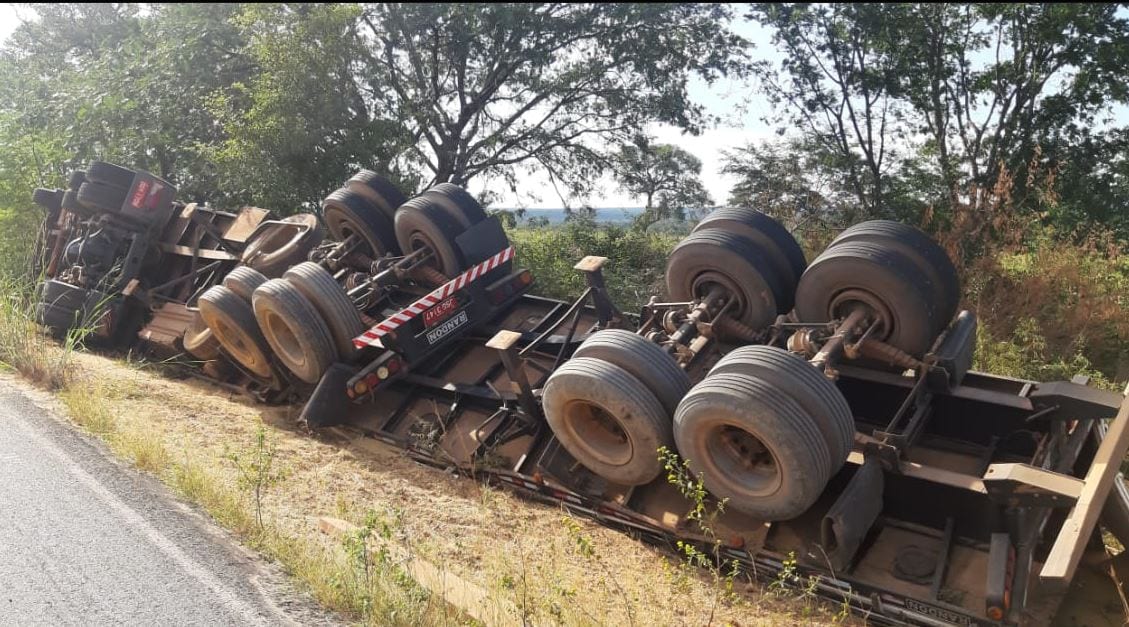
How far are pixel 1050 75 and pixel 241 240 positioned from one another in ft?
34.1

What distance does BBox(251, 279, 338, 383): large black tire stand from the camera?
6.66 meters

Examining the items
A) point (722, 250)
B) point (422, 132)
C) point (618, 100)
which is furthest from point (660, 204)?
point (722, 250)

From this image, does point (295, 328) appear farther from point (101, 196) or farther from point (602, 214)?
point (602, 214)

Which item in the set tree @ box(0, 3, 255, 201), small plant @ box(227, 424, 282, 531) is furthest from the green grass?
tree @ box(0, 3, 255, 201)

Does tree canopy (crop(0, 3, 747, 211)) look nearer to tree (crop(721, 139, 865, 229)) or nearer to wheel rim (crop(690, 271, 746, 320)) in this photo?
tree (crop(721, 139, 865, 229))

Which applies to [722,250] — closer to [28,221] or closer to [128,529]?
[128,529]

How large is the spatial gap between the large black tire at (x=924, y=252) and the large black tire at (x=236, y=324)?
15.9 feet

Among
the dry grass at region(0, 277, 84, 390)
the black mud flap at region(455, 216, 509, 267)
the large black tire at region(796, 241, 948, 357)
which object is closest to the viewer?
the large black tire at region(796, 241, 948, 357)

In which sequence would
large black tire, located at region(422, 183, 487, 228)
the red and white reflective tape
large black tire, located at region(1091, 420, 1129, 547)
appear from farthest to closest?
large black tire, located at region(422, 183, 487, 228), the red and white reflective tape, large black tire, located at region(1091, 420, 1129, 547)

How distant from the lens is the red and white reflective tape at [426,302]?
661 centimetres

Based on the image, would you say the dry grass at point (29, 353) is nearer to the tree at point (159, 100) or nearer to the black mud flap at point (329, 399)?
the black mud flap at point (329, 399)

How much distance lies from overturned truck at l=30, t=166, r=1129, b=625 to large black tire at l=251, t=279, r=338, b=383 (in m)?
0.02

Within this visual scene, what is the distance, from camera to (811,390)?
172 inches

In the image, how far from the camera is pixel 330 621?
3.74 metres
